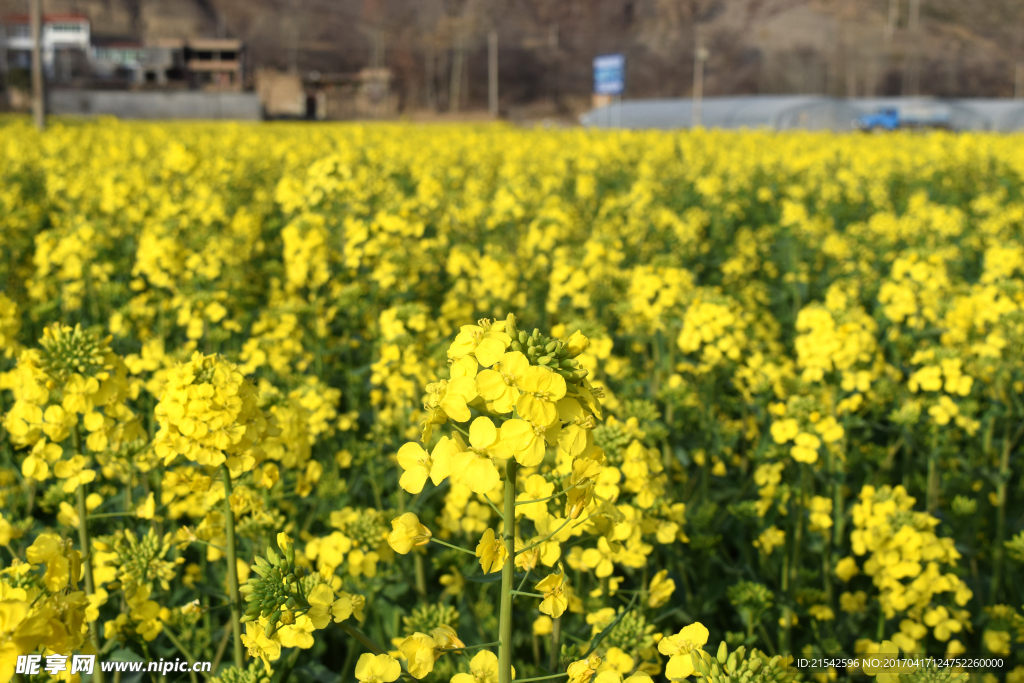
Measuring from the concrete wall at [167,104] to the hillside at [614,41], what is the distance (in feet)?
75.3

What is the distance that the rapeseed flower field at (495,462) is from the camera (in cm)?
129

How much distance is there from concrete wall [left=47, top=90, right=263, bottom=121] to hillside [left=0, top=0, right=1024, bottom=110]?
23.0 m

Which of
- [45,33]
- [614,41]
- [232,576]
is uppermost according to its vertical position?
[614,41]

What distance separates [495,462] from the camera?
1.76m

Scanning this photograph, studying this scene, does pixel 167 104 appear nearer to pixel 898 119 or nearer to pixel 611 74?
pixel 611 74

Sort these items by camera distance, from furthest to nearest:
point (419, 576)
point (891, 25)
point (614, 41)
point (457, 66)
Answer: point (614, 41) → point (457, 66) → point (891, 25) → point (419, 576)

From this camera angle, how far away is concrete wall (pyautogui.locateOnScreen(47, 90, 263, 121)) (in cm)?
3741

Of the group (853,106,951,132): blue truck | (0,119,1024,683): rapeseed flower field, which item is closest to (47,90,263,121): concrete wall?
(853,106,951,132): blue truck

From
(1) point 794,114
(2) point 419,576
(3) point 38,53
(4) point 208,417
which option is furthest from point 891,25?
(4) point 208,417

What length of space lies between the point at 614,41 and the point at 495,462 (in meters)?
85.0

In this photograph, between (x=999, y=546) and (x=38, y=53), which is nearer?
(x=999, y=546)

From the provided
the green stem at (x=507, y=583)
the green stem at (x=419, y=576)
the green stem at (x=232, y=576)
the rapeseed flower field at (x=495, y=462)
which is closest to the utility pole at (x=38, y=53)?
the rapeseed flower field at (x=495, y=462)

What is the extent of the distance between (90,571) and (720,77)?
75003 mm

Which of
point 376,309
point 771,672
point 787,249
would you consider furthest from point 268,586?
point 787,249
